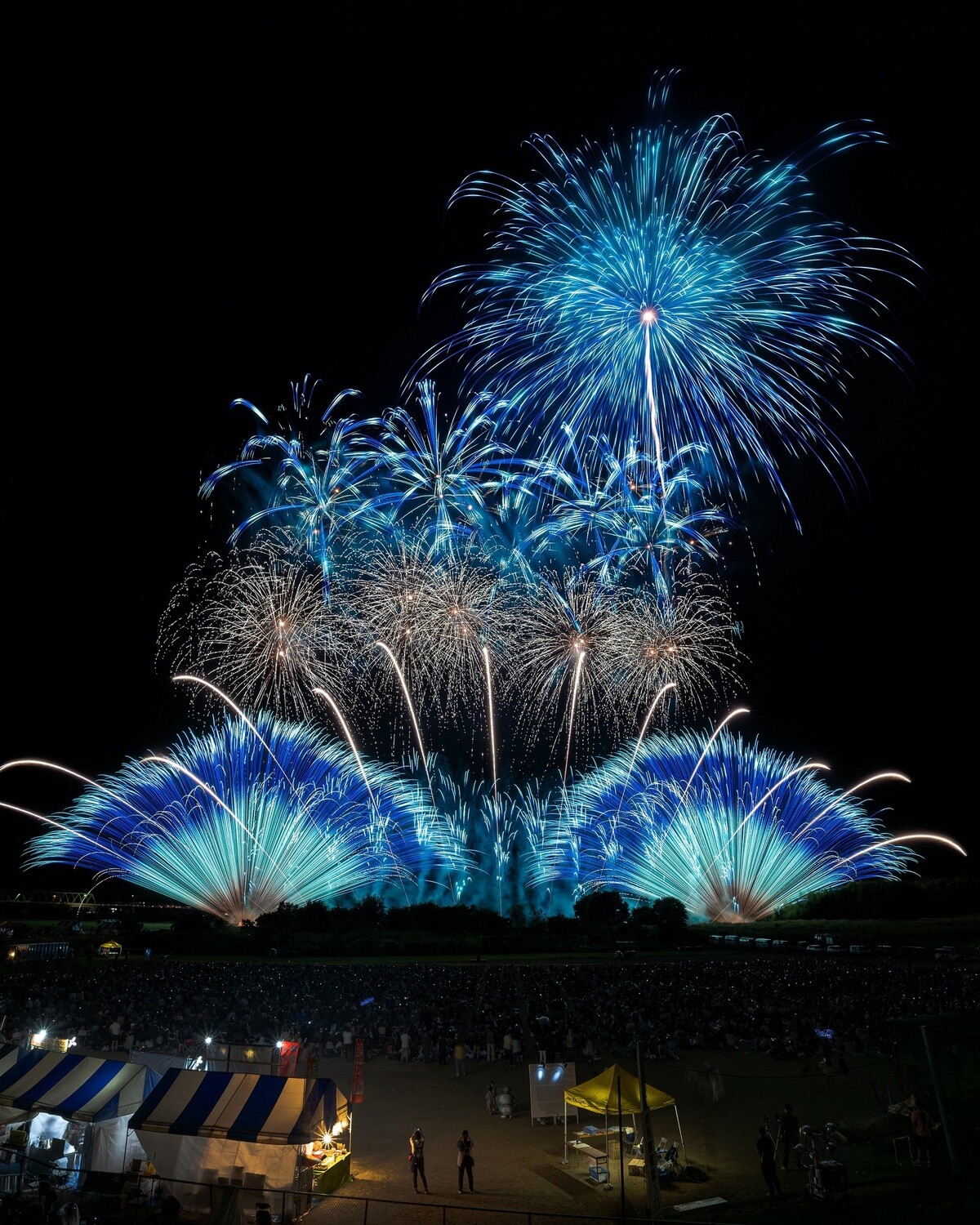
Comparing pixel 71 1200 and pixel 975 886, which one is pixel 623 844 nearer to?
pixel 975 886

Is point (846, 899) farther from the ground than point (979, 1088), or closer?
farther from the ground

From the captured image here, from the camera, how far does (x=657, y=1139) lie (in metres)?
16.8

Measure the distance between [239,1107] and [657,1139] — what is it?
8.06m

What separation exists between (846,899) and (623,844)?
14.1 meters

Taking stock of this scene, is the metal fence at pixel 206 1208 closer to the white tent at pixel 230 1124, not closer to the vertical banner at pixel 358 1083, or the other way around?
the white tent at pixel 230 1124

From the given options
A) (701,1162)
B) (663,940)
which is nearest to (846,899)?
(663,940)

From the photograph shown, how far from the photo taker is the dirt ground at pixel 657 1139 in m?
13.6

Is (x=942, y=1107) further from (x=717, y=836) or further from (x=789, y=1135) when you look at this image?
(x=717, y=836)

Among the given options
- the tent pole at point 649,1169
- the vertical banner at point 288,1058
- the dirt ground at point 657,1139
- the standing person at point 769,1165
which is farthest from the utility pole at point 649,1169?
the vertical banner at point 288,1058

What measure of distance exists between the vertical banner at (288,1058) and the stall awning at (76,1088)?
2.79 meters

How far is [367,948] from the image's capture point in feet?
154

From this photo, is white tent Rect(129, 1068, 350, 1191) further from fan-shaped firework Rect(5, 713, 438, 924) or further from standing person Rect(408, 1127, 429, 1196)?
fan-shaped firework Rect(5, 713, 438, 924)

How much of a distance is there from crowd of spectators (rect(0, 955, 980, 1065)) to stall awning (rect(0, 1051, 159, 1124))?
330 cm

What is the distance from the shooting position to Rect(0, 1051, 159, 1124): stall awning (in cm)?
1519
